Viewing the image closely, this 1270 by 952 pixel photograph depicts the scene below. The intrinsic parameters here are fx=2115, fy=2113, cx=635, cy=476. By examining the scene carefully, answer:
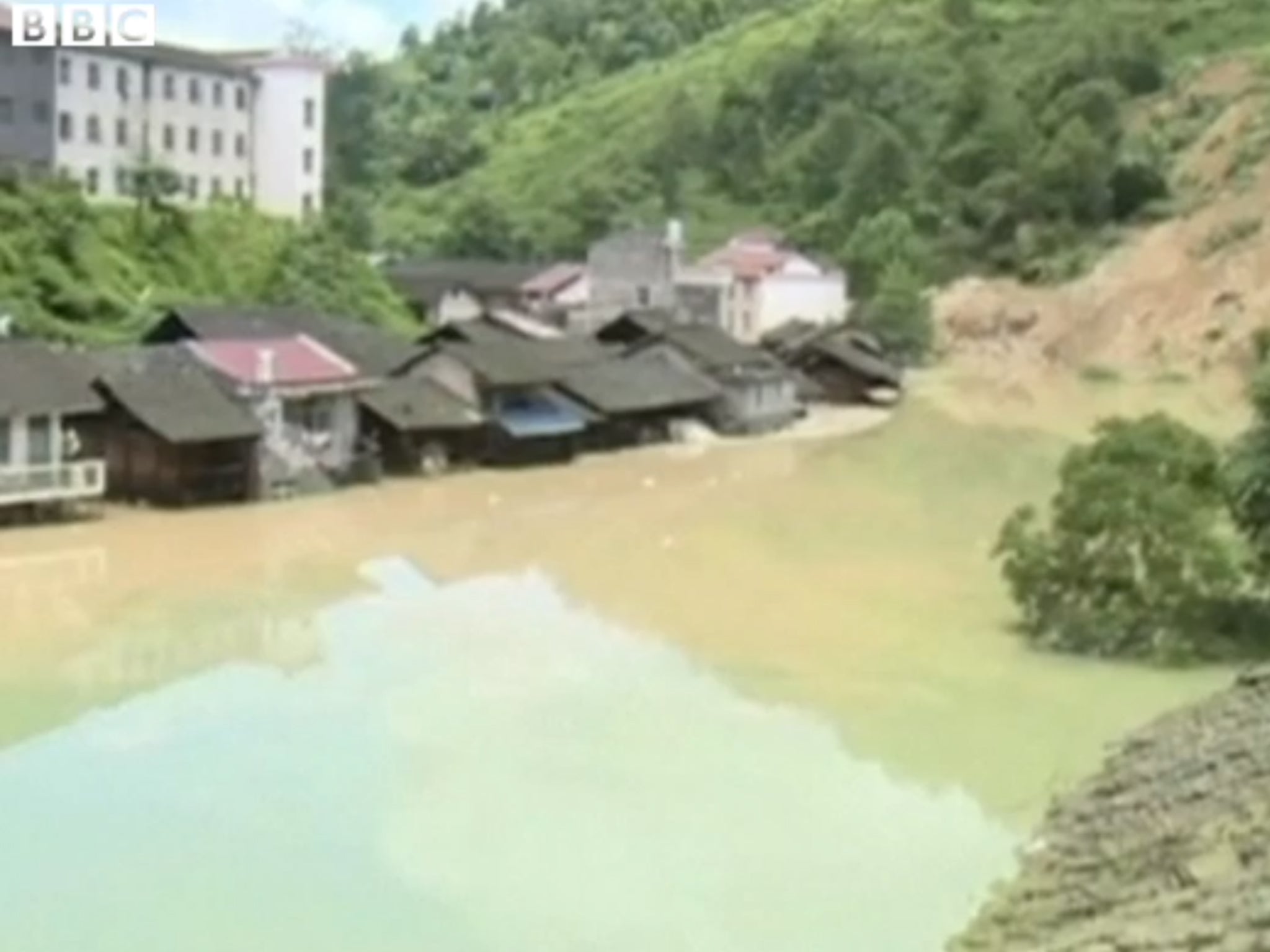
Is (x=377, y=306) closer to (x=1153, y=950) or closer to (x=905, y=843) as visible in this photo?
(x=905, y=843)

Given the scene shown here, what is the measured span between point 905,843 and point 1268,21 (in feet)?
229

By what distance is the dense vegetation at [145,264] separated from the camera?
36969 mm

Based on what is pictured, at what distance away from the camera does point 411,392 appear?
3369 centimetres

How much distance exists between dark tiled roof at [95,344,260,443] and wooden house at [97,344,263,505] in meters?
0.01

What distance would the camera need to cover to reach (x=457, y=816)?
49.1 feet

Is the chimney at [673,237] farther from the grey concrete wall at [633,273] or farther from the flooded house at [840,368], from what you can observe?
the flooded house at [840,368]

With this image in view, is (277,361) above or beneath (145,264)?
beneath

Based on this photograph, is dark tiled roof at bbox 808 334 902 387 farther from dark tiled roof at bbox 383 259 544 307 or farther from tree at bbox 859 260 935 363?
dark tiled roof at bbox 383 259 544 307

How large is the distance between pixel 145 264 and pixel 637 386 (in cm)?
1004

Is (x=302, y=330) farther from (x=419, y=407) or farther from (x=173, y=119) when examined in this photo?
(x=173, y=119)

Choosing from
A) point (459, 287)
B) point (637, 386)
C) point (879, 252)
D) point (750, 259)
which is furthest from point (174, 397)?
point (879, 252)

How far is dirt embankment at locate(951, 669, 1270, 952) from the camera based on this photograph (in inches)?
427

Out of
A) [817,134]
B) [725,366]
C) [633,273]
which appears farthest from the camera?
[817,134]

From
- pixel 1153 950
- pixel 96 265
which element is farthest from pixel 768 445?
pixel 1153 950
